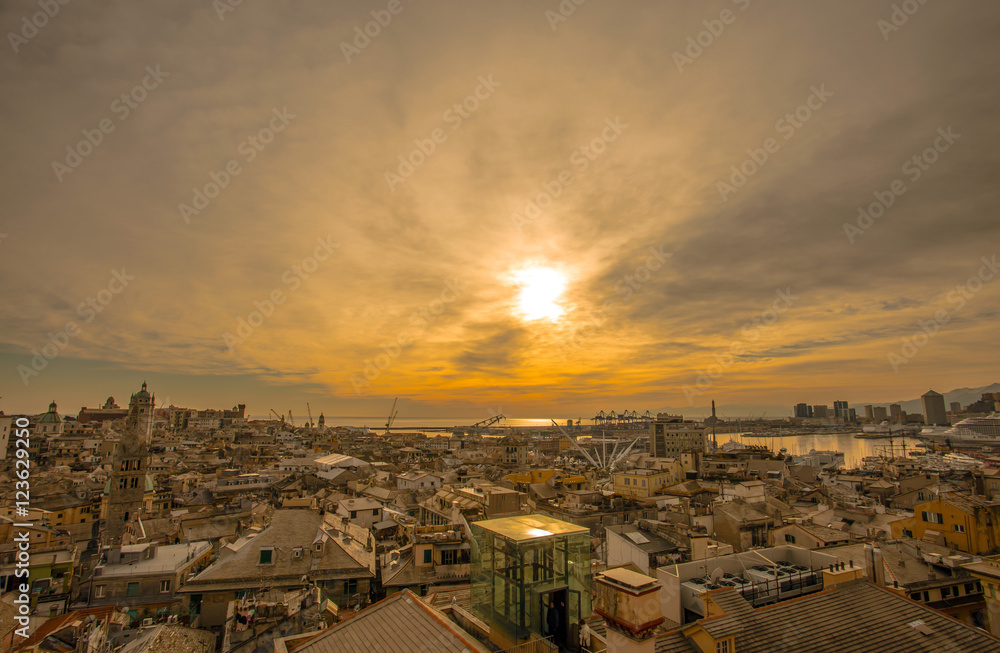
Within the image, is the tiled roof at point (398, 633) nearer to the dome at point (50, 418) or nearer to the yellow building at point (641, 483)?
the yellow building at point (641, 483)

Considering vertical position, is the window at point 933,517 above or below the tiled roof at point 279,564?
above

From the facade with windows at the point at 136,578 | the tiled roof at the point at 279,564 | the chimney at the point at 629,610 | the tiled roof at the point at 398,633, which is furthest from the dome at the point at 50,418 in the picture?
the chimney at the point at 629,610

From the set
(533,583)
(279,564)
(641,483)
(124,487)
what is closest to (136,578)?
(279,564)

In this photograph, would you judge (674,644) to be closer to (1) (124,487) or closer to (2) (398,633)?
(2) (398,633)

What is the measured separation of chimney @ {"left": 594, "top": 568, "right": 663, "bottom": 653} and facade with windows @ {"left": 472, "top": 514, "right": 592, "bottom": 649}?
138 centimetres

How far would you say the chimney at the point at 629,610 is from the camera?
692 cm

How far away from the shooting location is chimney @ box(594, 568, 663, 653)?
6.92 meters

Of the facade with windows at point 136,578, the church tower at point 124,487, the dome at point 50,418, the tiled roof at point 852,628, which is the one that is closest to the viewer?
the tiled roof at point 852,628

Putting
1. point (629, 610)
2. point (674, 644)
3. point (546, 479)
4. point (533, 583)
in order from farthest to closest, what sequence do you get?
point (546, 479)
point (674, 644)
point (533, 583)
point (629, 610)

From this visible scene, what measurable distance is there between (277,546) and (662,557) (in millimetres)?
20286

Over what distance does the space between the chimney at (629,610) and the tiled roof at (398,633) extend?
7.57 feet

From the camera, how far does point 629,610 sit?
7020 mm

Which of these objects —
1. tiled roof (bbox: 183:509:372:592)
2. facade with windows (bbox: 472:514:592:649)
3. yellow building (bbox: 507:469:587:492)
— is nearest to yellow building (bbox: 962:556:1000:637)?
facade with windows (bbox: 472:514:592:649)

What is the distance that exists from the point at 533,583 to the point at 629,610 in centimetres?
207
